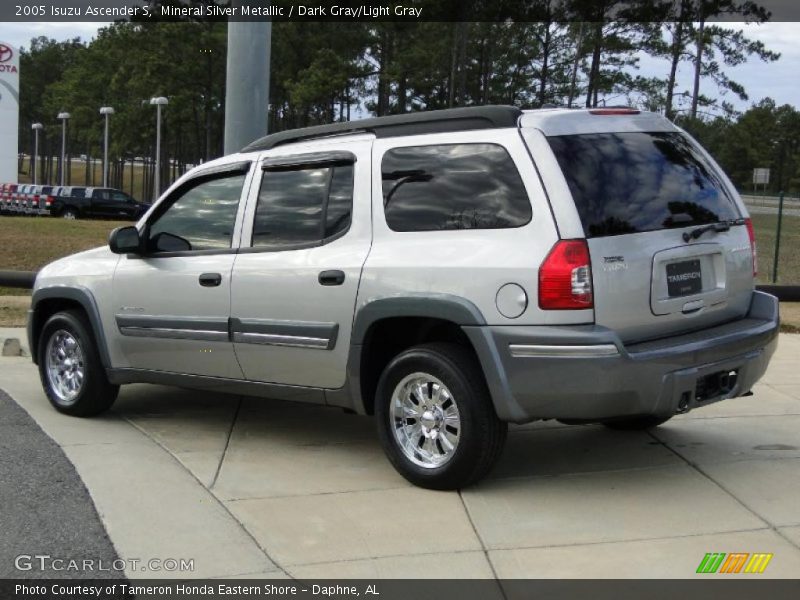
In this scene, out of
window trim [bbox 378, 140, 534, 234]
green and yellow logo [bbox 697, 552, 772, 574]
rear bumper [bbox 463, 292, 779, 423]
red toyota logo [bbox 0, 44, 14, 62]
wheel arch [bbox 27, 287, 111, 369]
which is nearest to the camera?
green and yellow logo [bbox 697, 552, 772, 574]

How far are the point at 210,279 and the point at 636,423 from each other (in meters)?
2.78

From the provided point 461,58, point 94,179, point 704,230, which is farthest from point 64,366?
point 94,179

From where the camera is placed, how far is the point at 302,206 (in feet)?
19.8

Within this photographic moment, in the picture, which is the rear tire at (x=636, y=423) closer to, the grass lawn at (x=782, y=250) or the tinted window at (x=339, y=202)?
the tinted window at (x=339, y=202)

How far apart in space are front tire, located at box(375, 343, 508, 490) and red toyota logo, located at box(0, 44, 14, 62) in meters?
70.7

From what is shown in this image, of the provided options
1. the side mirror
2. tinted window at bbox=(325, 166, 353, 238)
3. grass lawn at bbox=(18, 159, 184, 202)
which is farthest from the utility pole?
grass lawn at bbox=(18, 159, 184, 202)

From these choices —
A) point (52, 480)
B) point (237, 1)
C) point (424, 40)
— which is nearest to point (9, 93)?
point (424, 40)

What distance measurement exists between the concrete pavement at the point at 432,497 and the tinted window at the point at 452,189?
55.4 inches

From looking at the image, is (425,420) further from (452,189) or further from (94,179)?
(94,179)

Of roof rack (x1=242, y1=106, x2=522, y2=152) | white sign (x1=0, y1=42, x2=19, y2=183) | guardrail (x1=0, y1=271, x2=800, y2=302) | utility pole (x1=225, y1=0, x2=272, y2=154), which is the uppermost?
white sign (x1=0, y1=42, x2=19, y2=183)

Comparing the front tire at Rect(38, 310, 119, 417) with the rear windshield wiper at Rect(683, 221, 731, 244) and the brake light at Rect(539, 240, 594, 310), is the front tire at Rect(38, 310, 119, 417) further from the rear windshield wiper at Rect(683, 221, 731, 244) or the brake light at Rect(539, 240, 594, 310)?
the rear windshield wiper at Rect(683, 221, 731, 244)

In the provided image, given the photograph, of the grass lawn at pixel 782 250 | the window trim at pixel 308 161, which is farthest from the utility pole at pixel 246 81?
the grass lawn at pixel 782 250

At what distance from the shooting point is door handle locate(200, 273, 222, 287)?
6.27 meters

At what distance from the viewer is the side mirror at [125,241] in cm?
669
